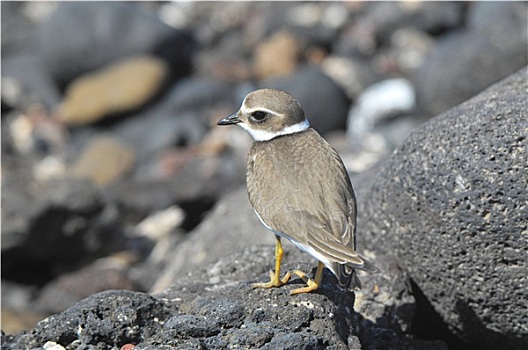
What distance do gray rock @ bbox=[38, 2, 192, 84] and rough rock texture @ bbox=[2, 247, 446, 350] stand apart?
16.8m

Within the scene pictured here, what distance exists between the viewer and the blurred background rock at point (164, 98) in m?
13.9

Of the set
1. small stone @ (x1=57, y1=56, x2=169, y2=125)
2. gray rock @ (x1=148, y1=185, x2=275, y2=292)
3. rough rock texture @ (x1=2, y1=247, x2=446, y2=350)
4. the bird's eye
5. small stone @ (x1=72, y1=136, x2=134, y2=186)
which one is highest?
small stone @ (x1=57, y1=56, x2=169, y2=125)

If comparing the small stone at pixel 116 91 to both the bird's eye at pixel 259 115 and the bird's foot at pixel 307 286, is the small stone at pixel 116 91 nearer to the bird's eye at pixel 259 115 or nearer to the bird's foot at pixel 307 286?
the bird's eye at pixel 259 115

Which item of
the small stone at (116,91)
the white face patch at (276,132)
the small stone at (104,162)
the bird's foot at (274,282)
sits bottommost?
the bird's foot at (274,282)

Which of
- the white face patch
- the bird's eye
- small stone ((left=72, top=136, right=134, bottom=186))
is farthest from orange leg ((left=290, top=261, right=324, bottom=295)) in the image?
small stone ((left=72, top=136, right=134, bottom=186))

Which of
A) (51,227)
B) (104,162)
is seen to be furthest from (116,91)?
(51,227)

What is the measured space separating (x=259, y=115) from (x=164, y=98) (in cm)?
1508

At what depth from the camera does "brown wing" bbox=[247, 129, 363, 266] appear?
19.9 ft

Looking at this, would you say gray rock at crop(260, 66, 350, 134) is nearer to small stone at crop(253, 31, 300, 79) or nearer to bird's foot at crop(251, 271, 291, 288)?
small stone at crop(253, 31, 300, 79)

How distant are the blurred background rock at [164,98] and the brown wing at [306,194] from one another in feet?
16.0

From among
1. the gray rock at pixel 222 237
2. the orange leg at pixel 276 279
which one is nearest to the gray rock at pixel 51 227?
the gray rock at pixel 222 237

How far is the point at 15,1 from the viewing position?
27.9m

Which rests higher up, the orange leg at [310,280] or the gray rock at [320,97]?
the gray rock at [320,97]

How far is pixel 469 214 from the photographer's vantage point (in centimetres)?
642
